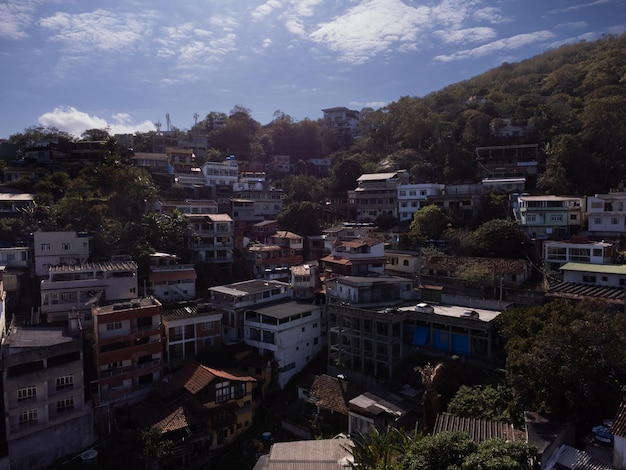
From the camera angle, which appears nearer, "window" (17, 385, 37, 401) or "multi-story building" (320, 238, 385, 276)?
"window" (17, 385, 37, 401)

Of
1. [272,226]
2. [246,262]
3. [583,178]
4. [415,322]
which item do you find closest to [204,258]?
[246,262]

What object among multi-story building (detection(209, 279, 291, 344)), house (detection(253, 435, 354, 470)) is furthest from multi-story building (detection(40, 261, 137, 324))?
→ house (detection(253, 435, 354, 470))

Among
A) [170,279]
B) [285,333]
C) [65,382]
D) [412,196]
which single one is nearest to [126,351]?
[65,382]

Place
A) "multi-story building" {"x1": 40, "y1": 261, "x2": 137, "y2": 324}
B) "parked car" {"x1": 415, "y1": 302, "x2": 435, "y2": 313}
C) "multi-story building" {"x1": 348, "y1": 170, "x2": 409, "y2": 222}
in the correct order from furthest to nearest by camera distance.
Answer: "multi-story building" {"x1": 348, "y1": 170, "x2": 409, "y2": 222} → "multi-story building" {"x1": 40, "y1": 261, "x2": 137, "y2": 324} → "parked car" {"x1": 415, "y1": 302, "x2": 435, "y2": 313}

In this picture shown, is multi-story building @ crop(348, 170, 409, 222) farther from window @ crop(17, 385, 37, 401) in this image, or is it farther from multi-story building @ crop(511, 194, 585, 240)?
window @ crop(17, 385, 37, 401)

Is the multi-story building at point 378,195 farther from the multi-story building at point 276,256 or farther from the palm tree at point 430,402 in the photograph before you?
the palm tree at point 430,402

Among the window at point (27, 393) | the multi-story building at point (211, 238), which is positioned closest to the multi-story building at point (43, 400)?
the window at point (27, 393)
